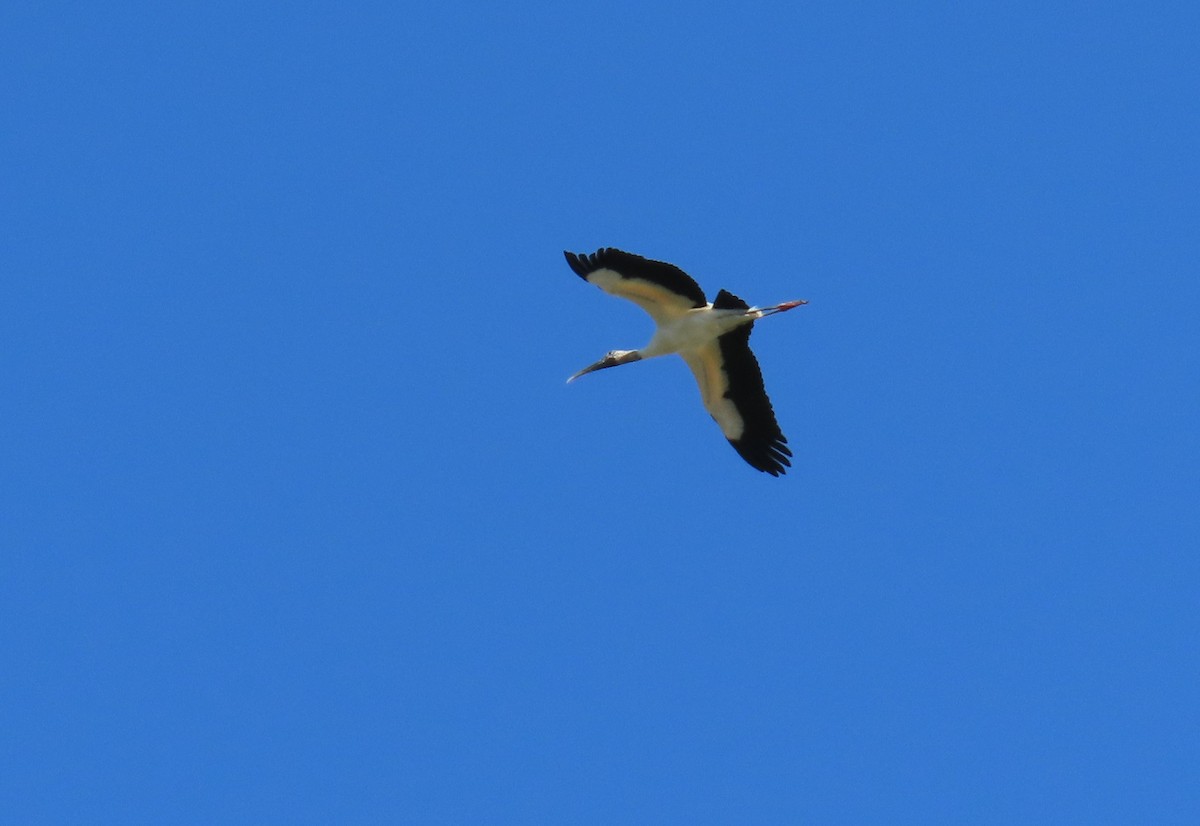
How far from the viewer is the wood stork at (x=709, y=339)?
21.5 meters

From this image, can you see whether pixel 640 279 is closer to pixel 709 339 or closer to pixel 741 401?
pixel 709 339

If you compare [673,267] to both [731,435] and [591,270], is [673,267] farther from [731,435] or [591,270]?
[731,435]

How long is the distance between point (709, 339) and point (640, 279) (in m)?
1.32

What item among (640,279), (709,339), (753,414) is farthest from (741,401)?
(640,279)

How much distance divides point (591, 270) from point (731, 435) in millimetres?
3113

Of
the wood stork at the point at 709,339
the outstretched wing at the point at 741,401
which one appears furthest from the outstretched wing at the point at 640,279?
the outstretched wing at the point at 741,401

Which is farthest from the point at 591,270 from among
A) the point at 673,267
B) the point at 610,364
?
the point at 610,364

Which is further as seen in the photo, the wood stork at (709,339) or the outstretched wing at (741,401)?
the outstretched wing at (741,401)

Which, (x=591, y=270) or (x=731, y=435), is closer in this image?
(x=591, y=270)

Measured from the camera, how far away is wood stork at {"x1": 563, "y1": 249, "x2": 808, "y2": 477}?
70.4ft

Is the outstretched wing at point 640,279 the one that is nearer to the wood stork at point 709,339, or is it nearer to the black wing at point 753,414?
the wood stork at point 709,339

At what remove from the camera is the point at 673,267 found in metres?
21.4

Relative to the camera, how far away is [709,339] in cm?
2230

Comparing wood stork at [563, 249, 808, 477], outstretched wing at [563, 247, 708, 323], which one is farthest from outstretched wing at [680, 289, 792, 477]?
outstretched wing at [563, 247, 708, 323]
